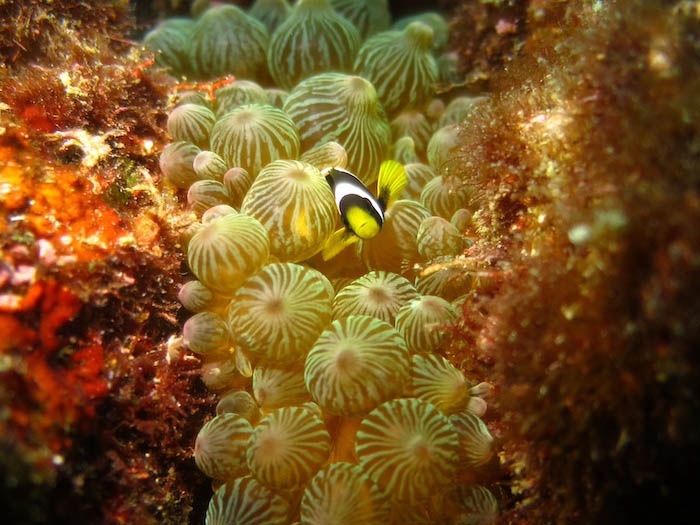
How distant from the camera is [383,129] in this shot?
9.78ft

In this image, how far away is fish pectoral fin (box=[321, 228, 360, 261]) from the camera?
2.41 m

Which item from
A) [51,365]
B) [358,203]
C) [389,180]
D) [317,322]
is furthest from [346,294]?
[51,365]

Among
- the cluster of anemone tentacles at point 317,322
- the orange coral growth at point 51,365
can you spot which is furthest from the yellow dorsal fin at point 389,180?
the orange coral growth at point 51,365

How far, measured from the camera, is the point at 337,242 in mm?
2459

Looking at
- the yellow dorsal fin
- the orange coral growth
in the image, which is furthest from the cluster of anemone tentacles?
the orange coral growth

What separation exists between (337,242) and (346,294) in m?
0.31

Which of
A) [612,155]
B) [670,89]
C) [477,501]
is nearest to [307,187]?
[612,155]

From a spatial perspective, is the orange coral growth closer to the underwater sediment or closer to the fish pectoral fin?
the underwater sediment

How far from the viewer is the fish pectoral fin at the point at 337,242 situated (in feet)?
7.91

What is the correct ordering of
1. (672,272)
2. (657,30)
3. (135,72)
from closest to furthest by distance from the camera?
(672,272), (657,30), (135,72)

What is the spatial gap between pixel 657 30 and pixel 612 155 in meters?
0.41

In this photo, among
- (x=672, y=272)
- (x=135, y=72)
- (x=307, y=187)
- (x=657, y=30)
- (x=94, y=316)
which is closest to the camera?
(x=672, y=272)

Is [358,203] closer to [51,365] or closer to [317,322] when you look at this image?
[317,322]

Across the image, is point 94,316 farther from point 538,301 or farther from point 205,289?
point 538,301
